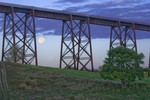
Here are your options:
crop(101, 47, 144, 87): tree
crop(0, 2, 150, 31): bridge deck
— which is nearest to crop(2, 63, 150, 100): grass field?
crop(101, 47, 144, 87): tree

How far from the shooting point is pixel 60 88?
22109 mm

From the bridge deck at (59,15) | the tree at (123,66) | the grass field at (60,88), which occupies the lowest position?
the grass field at (60,88)

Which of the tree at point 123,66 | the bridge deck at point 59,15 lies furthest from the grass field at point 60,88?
the bridge deck at point 59,15

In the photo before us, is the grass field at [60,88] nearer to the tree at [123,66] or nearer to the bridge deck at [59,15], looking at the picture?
the tree at [123,66]

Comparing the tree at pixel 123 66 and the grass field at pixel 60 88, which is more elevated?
the tree at pixel 123 66

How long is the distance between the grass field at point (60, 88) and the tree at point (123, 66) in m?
0.71

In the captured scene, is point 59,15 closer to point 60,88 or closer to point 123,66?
point 123,66

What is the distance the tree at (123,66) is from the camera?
2287cm

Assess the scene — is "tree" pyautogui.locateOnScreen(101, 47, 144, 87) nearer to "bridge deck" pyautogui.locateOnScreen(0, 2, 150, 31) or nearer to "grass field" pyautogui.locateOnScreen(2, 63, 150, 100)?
"grass field" pyautogui.locateOnScreen(2, 63, 150, 100)

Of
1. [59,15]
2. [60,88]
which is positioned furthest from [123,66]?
[59,15]

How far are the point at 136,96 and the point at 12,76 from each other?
9.52 meters

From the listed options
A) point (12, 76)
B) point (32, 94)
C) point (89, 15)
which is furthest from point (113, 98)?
point (89, 15)

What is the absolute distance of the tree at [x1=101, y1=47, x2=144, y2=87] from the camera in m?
22.9

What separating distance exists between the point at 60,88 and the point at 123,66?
4.46 metres
